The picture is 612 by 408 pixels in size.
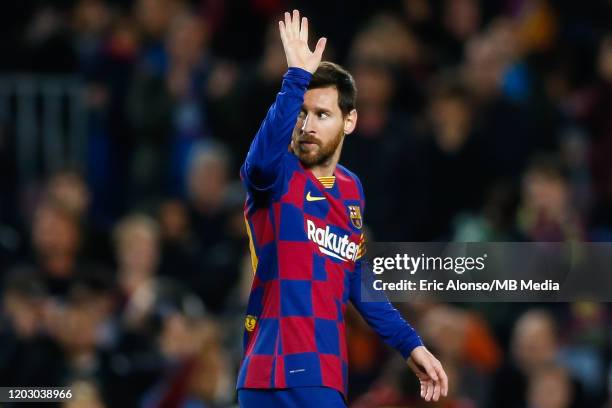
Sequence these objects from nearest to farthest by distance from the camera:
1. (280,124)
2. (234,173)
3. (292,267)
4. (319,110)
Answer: (280,124), (292,267), (319,110), (234,173)

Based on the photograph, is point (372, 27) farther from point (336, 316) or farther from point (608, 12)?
point (336, 316)

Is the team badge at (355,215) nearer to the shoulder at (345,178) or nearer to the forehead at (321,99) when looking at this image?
the shoulder at (345,178)

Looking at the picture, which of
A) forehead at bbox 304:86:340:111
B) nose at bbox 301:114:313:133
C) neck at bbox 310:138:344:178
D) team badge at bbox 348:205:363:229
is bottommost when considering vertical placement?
team badge at bbox 348:205:363:229

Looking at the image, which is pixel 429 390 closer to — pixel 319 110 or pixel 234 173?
pixel 319 110

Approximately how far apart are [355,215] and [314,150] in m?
0.31

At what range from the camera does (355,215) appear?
5160 mm

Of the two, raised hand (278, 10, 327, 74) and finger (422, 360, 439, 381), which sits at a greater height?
raised hand (278, 10, 327, 74)

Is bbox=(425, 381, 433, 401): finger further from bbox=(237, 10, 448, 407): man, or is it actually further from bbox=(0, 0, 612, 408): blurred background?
bbox=(0, 0, 612, 408): blurred background

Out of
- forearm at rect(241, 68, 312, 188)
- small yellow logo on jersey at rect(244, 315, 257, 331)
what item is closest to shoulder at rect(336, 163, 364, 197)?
forearm at rect(241, 68, 312, 188)

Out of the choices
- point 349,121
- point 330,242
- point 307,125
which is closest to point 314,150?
point 307,125

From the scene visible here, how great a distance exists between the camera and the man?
190 inches

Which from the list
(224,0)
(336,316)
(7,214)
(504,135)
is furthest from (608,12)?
(336,316)

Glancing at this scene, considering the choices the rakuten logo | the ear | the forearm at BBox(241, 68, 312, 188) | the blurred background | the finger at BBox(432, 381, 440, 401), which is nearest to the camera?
the forearm at BBox(241, 68, 312, 188)

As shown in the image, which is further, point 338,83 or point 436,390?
point 436,390
